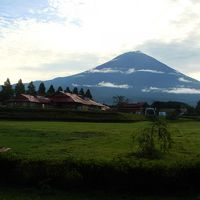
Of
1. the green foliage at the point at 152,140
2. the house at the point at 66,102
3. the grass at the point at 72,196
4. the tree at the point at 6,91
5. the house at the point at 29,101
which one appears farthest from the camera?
the tree at the point at 6,91

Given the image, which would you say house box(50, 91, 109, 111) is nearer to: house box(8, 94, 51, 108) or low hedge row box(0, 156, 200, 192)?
house box(8, 94, 51, 108)

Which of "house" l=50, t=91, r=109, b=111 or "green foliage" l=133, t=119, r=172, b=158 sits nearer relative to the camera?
"green foliage" l=133, t=119, r=172, b=158

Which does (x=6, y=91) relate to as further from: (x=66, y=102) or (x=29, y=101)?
(x=66, y=102)

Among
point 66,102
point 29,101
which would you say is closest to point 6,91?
point 29,101

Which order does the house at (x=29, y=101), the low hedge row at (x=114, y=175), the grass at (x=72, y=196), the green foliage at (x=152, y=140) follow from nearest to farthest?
the grass at (x=72, y=196)
the low hedge row at (x=114, y=175)
the green foliage at (x=152, y=140)
the house at (x=29, y=101)

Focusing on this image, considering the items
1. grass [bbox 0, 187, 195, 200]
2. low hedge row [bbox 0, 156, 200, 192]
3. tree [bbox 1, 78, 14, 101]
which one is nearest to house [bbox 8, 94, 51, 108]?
tree [bbox 1, 78, 14, 101]

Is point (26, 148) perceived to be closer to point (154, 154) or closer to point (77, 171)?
point (154, 154)

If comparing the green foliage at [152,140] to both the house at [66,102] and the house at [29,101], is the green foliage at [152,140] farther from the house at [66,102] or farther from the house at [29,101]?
the house at [29,101]

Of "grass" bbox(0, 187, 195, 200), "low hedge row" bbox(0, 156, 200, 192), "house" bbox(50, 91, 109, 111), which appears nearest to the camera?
"grass" bbox(0, 187, 195, 200)

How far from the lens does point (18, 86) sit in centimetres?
13300

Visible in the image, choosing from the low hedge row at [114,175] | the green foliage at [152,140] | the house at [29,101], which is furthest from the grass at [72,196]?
the house at [29,101]

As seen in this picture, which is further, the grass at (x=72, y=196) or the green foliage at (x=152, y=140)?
the green foliage at (x=152, y=140)

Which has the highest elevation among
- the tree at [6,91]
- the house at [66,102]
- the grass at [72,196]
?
the tree at [6,91]

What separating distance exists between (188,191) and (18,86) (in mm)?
121283
